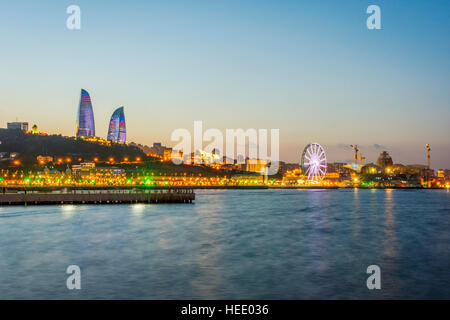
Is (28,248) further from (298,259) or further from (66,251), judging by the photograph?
(298,259)

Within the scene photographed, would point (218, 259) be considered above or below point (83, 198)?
below

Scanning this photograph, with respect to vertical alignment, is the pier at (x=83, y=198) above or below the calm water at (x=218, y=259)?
above

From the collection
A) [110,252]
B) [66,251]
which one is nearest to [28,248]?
[66,251]

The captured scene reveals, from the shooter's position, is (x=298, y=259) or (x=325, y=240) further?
(x=325, y=240)

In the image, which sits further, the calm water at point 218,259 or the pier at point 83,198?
the pier at point 83,198

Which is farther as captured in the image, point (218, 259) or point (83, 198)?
point (83, 198)

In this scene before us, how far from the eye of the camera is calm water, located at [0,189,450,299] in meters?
22.7

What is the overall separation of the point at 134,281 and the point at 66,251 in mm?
12336

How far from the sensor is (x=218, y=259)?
31.8 meters

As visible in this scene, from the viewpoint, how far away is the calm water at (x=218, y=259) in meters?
22.7

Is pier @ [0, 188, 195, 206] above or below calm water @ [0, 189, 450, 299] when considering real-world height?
above

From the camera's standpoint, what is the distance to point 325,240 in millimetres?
42688

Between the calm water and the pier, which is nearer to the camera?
the calm water
